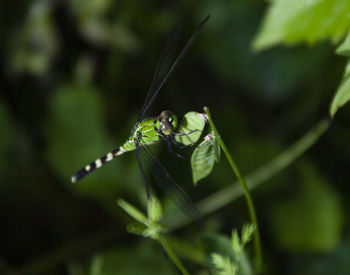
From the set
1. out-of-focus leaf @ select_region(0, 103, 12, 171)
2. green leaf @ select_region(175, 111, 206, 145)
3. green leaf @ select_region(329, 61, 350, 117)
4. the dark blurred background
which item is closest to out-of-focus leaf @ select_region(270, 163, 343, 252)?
the dark blurred background

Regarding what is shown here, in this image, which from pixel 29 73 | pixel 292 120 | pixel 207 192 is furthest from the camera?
pixel 29 73

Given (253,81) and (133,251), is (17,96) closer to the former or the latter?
(133,251)

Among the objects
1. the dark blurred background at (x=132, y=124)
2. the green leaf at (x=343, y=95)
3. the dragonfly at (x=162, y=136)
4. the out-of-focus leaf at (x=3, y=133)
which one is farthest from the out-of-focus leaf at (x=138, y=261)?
the green leaf at (x=343, y=95)

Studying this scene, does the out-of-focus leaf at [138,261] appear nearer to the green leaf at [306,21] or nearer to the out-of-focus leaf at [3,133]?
the out-of-focus leaf at [3,133]

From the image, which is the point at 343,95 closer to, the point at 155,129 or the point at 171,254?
the point at 171,254

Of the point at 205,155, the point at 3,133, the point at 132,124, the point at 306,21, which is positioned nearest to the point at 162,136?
the point at 205,155

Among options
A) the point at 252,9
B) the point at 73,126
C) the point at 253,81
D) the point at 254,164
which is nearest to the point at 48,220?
the point at 73,126

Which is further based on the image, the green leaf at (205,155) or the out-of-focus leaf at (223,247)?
the out-of-focus leaf at (223,247)
